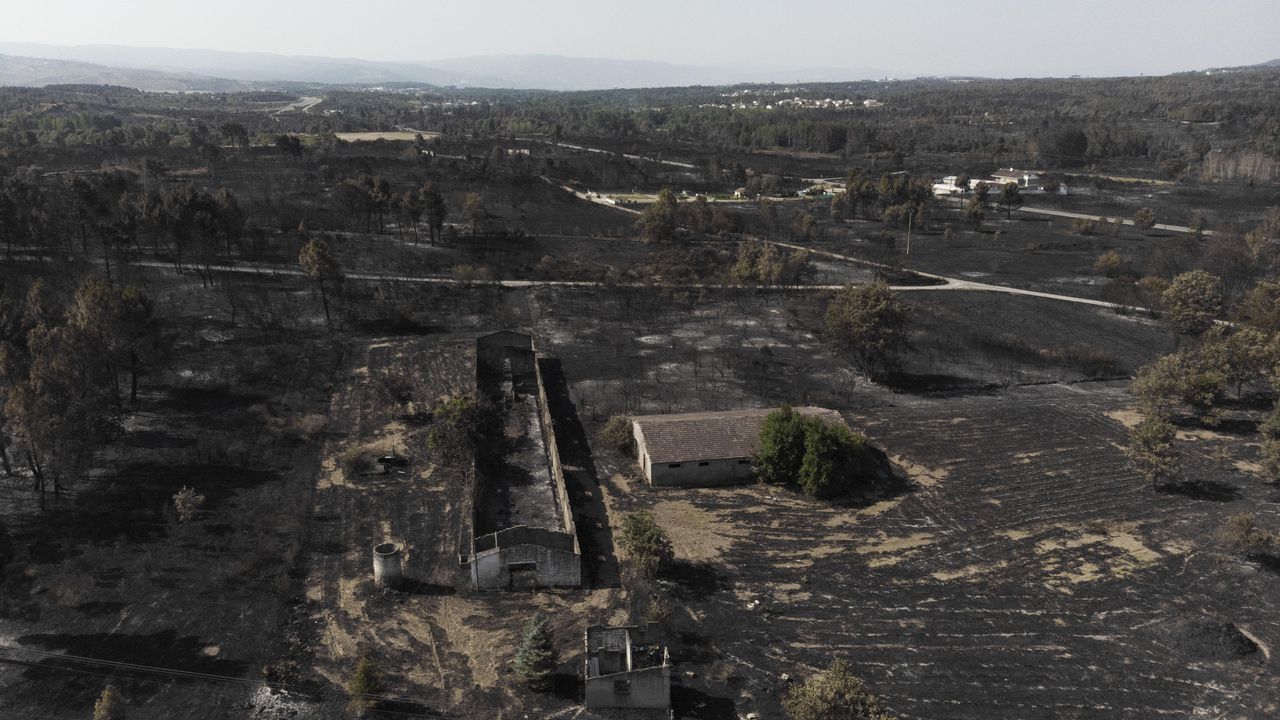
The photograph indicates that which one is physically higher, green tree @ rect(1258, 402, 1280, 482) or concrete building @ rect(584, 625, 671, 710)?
green tree @ rect(1258, 402, 1280, 482)

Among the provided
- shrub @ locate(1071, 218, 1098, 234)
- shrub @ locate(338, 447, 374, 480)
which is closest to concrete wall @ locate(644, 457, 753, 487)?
shrub @ locate(338, 447, 374, 480)

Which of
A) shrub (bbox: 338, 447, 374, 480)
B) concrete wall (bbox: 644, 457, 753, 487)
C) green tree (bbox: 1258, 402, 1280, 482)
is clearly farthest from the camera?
concrete wall (bbox: 644, 457, 753, 487)

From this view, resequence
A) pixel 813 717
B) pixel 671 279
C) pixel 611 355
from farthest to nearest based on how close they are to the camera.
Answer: pixel 671 279, pixel 611 355, pixel 813 717

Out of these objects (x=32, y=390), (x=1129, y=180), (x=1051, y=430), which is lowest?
(x=1051, y=430)

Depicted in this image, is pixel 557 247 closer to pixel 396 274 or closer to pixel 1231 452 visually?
pixel 396 274

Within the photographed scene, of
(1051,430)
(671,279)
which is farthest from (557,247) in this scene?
(1051,430)

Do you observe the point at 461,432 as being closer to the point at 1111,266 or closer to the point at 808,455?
the point at 808,455

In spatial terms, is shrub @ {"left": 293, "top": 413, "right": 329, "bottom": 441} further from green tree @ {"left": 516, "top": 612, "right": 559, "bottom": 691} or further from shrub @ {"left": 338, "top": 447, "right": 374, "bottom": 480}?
green tree @ {"left": 516, "top": 612, "right": 559, "bottom": 691}
